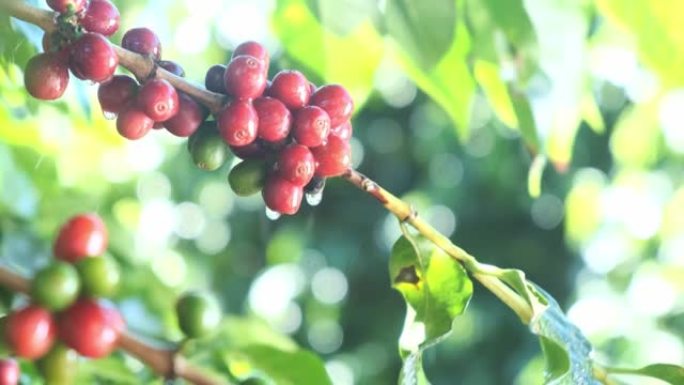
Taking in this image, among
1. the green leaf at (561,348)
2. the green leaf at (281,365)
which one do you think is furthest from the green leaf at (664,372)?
the green leaf at (281,365)

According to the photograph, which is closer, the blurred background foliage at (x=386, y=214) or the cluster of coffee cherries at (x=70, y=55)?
the cluster of coffee cherries at (x=70, y=55)

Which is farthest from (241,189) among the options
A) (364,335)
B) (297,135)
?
(364,335)

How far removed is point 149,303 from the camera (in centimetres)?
97

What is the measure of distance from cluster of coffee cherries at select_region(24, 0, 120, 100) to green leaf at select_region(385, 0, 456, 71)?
0.24 metres

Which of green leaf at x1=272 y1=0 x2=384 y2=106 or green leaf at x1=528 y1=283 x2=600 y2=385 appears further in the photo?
green leaf at x1=272 y1=0 x2=384 y2=106

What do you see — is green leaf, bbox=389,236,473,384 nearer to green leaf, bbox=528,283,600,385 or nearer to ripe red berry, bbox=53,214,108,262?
green leaf, bbox=528,283,600,385

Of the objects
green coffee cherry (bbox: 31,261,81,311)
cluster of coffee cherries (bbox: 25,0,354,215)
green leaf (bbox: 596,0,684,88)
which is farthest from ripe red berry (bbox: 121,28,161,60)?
green leaf (bbox: 596,0,684,88)

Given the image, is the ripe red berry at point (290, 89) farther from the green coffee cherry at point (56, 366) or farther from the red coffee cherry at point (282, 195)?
the green coffee cherry at point (56, 366)

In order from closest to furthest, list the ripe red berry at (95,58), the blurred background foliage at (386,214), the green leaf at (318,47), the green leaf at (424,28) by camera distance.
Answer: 1. the ripe red berry at (95,58)
2. the green leaf at (424,28)
3. the green leaf at (318,47)
4. the blurred background foliage at (386,214)

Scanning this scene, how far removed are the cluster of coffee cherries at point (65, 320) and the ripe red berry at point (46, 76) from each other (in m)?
0.11

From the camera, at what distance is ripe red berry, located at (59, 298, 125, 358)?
50 cm

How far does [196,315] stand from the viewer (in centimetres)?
57

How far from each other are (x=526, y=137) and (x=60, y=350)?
1.10 feet

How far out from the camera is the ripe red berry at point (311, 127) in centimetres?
43
